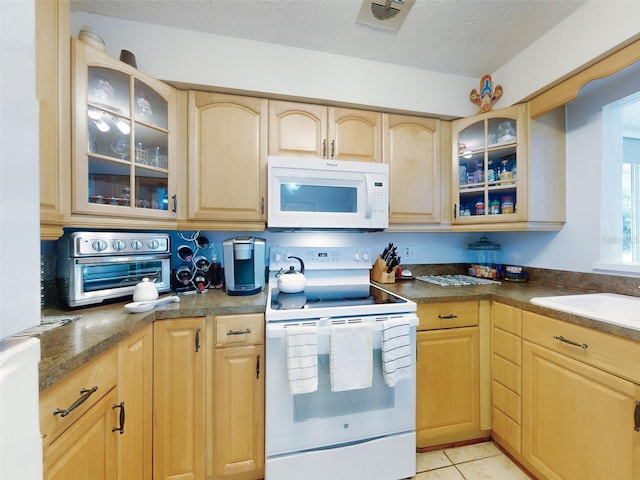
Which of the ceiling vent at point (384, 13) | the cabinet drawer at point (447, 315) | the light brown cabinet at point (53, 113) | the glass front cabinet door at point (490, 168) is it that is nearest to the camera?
the light brown cabinet at point (53, 113)

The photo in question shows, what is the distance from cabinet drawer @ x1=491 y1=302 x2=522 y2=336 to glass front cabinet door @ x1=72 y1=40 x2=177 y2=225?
190 centimetres

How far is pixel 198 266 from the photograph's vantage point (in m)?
1.65

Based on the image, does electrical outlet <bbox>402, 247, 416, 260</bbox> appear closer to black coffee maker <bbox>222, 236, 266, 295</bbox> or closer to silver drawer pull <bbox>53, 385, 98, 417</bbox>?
black coffee maker <bbox>222, 236, 266, 295</bbox>

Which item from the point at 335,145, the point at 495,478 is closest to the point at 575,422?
the point at 495,478

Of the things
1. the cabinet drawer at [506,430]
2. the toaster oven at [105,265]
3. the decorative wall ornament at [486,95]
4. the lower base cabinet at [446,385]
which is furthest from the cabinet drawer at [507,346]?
the toaster oven at [105,265]

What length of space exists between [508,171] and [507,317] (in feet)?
3.13

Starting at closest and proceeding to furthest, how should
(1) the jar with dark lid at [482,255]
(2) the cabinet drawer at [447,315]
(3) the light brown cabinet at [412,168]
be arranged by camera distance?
(2) the cabinet drawer at [447,315]
(3) the light brown cabinet at [412,168]
(1) the jar with dark lid at [482,255]

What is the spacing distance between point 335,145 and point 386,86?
1.78 feet

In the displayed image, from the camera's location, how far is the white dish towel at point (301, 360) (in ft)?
3.87

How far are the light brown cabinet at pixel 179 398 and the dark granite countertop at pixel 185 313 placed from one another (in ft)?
0.29

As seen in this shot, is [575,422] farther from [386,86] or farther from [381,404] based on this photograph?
[386,86]

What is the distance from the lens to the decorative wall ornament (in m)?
1.86

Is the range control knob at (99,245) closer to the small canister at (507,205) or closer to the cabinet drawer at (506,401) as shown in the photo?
the cabinet drawer at (506,401)

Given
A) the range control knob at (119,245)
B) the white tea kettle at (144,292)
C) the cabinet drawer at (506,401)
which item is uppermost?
the range control knob at (119,245)
